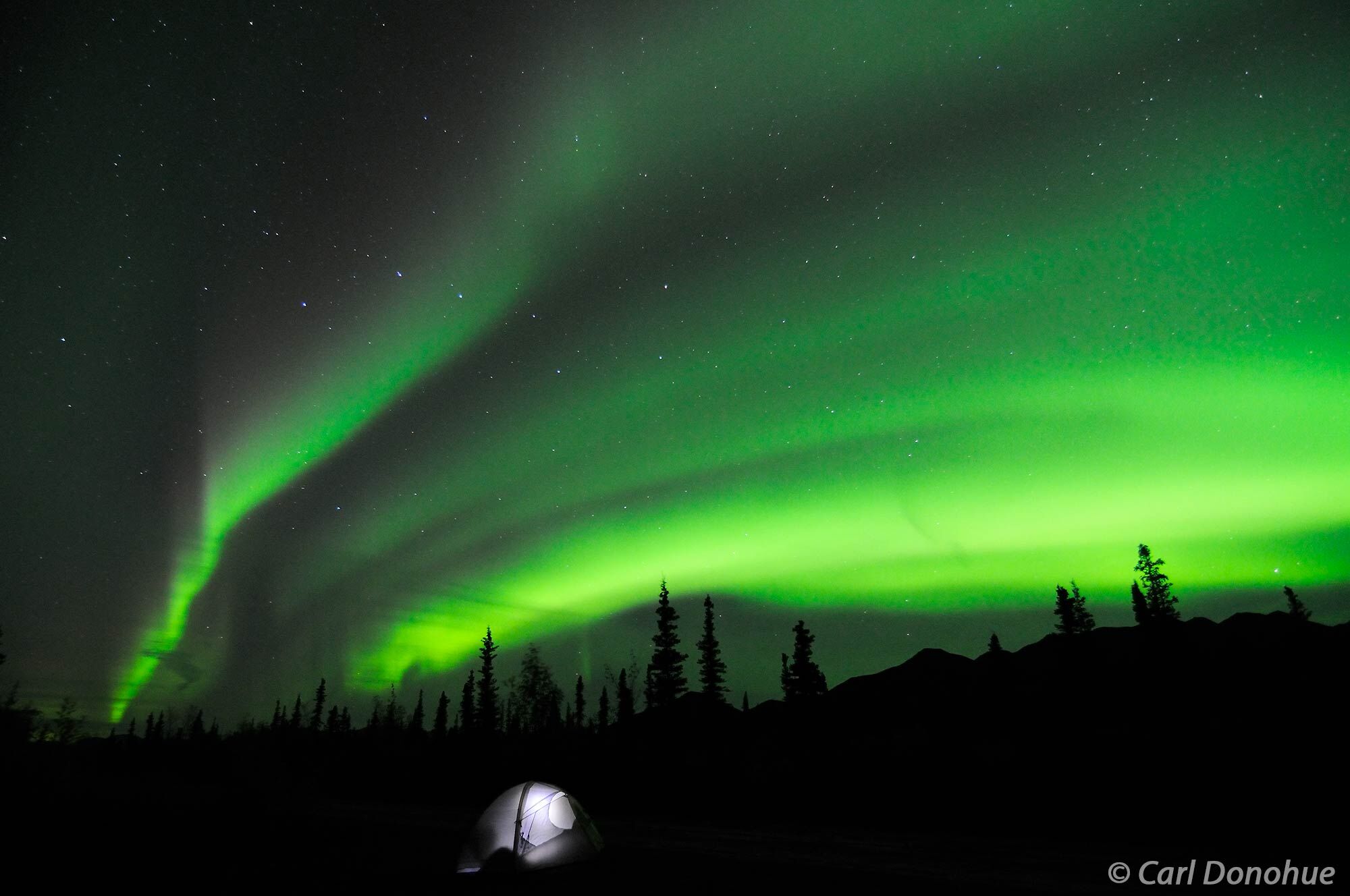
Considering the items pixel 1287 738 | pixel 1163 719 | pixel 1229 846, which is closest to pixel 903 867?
pixel 1229 846

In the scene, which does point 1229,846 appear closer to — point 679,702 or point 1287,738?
point 1287,738

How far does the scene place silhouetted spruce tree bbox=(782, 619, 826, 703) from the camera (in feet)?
182

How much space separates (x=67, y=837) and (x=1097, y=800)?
1016 inches

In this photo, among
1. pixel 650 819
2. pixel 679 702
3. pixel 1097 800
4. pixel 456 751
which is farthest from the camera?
pixel 679 702

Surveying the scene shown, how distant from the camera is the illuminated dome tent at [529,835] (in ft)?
39.9

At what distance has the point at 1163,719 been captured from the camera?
46406mm

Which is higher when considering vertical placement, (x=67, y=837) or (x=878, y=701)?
(x=67, y=837)

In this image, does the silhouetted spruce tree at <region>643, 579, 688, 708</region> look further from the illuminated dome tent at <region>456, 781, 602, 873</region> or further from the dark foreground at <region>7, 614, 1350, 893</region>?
the illuminated dome tent at <region>456, 781, 602, 873</region>

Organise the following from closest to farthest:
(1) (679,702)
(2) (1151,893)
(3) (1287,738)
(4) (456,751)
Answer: (2) (1151,893)
(3) (1287,738)
(4) (456,751)
(1) (679,702)

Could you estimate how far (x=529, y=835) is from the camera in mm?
12344

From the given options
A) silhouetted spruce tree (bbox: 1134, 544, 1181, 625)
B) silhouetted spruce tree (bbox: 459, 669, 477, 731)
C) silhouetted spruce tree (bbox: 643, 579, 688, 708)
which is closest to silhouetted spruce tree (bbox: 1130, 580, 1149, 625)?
silhouetted spruce tree (bbox: 1134, 544, 1181, 625)

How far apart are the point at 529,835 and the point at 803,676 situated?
157 feet

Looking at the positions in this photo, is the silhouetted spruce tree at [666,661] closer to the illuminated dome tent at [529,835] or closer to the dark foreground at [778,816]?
the dark foreground at [778,816]

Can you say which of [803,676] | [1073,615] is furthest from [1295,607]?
[803,676]
